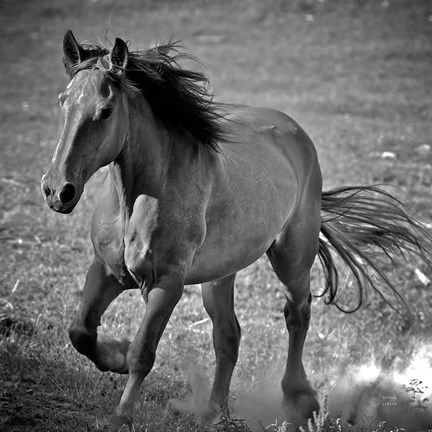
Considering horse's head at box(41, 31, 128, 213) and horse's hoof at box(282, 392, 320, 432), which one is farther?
horse's hoof at box(282, 392, 320, 432)

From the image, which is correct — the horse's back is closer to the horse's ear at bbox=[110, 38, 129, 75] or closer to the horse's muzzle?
the horse's ear at bbox=[110, 38, 129, 75]

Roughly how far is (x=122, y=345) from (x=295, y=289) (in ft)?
4.61

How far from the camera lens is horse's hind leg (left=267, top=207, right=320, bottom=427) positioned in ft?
18.6

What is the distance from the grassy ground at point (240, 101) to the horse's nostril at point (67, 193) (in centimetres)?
124

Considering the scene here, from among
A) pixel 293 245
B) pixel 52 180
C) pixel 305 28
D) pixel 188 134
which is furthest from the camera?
pixel 305 28

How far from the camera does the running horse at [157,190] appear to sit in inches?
161

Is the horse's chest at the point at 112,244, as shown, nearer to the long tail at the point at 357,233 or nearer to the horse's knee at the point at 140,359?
the horse's knee at the point at 140,359

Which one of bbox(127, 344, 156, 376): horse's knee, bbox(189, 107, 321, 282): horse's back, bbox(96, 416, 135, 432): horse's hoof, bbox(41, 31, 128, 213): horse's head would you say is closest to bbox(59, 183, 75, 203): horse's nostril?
bbox(41, 31, 128, 213): horse's head

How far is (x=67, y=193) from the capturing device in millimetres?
3883

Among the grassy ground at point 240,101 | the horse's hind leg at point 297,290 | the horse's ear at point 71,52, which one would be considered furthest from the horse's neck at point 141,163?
the horse's hind leg at point 297,290

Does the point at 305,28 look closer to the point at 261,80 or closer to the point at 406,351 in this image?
the point at 261,80

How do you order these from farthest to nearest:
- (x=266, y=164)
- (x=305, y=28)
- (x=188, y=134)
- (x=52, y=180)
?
(x=305, y=28)
(x=266, y=164)
(x=188, y=134)
(x=52, y=180)

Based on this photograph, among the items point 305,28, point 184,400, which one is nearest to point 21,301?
point 184,400

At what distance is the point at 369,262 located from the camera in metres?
6.43
